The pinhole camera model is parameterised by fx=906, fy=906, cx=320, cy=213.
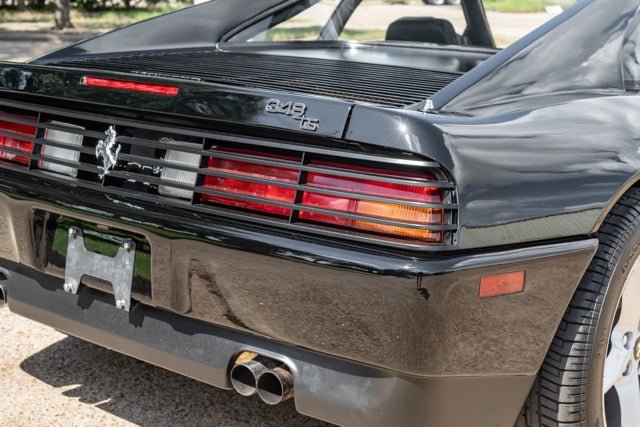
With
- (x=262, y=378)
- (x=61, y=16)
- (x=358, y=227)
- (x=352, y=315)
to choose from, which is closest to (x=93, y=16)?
(x=61, y=16)

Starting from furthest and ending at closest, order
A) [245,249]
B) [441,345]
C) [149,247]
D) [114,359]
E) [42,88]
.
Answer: [114,359], [42,88], [149,247], [245,249], [441,345]

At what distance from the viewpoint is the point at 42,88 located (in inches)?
109

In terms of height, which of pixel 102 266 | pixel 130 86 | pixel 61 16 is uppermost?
pixel 61 16

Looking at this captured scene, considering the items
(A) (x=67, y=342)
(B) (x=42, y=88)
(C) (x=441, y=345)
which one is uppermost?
(B) (x=42, y=88)

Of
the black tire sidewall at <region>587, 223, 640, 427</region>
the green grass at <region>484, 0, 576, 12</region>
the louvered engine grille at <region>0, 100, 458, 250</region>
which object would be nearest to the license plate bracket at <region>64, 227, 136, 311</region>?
the louvered engine grille at <region>0, 100, 458, 250</region>

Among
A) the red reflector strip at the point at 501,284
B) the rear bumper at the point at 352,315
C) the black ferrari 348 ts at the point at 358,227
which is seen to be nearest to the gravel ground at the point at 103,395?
the black ferrari 348 ts at the point at 358,227

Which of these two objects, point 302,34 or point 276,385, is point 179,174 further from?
point 302,34

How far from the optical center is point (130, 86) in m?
2.60

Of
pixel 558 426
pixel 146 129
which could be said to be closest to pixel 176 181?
pixel 146 129

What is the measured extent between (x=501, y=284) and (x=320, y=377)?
20.0 inches

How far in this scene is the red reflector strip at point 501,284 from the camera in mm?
2189

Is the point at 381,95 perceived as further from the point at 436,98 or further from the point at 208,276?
the point at 208,276

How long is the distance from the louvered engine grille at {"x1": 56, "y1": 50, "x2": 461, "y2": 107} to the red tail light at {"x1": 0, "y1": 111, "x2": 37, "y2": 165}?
30cm

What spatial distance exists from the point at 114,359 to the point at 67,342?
28cm
